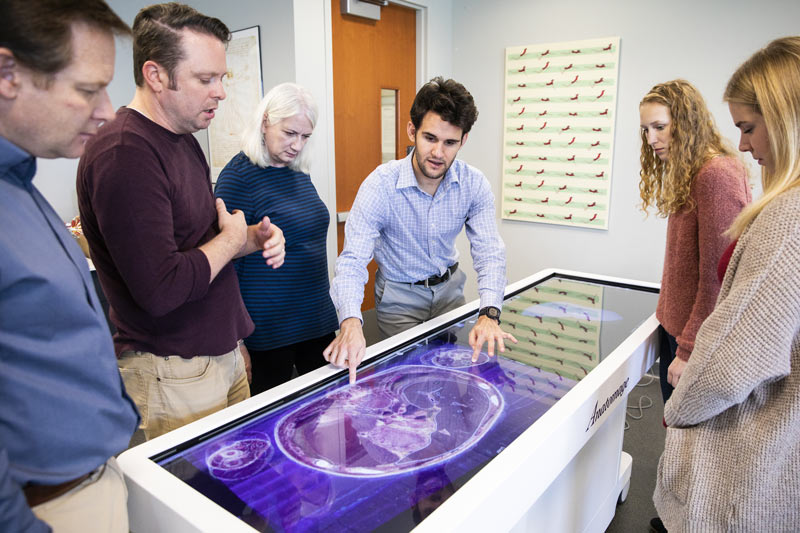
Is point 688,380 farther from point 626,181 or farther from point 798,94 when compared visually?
point 626,181

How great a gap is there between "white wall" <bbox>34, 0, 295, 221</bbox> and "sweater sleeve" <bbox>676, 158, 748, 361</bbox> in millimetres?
2056

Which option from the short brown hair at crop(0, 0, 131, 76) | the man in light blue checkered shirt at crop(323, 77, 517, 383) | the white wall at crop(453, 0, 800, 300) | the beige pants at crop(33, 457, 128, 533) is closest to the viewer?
the short brown hair at crop(0, 0, 131, 76)

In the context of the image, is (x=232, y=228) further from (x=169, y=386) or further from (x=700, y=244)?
(x=700, y=244)

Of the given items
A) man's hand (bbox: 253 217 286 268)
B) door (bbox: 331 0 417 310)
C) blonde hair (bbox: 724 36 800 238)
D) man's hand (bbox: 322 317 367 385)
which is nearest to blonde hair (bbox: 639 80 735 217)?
blonde hair (bbox: 724 36 800 238)

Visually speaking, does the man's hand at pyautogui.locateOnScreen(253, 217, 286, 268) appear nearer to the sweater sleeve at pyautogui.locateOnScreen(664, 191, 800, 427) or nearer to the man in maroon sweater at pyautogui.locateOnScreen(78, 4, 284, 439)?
the man in maroon sweater at pyautogui.locateOnScreen(78, 4, 284, 439)

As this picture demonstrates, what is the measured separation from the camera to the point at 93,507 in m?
0.76

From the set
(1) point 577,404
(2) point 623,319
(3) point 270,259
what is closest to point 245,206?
(3) point 270,259

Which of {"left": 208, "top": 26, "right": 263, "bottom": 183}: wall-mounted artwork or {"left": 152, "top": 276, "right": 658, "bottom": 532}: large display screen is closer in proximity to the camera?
{"left": 152, "top": 276, "right": 658, "bottom": 532}: large display screen

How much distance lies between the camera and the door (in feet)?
10.1

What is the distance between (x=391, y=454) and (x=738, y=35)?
2.86m

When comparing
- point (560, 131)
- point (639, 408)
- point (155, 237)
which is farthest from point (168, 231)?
point (560, 131)

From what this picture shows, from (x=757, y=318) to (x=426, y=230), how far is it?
3.73ft

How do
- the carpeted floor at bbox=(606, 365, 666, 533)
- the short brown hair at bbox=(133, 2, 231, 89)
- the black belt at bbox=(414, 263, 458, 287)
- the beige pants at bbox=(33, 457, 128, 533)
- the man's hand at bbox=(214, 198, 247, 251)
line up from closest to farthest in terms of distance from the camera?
the beige pants at bbox=(33, 457, 128, 533) < the short brown hair at bbox=(133, 2, 231, 89) < the man's hand at bbox=(214, 198, 247, 251) < the black belt at bbox=(414, 263, 458, 287) < the carpeted floor at bbox=(606, 365, 666, 533)

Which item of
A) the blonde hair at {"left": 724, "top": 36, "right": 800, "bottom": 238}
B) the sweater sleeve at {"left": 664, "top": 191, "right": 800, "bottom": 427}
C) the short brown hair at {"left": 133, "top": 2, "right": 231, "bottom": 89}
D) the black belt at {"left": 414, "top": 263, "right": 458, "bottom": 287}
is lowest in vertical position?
the black belt at {"left": 414, "top": 263, "right": 458, "bottom": 287}
